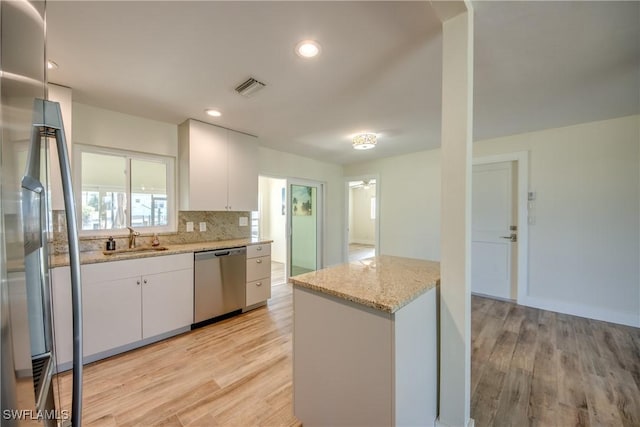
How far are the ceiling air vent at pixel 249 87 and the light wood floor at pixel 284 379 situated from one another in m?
2.31

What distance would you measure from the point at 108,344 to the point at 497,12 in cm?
361

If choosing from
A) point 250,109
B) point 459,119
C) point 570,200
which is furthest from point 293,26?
point 570,200

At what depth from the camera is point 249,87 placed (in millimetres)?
2072

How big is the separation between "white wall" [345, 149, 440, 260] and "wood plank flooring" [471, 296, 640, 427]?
5.17 ft

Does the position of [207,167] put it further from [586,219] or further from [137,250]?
[586,219]

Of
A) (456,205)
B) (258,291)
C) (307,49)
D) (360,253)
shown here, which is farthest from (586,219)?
(360,253)

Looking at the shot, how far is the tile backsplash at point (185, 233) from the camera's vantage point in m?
2.30

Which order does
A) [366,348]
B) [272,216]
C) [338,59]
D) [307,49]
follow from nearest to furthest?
[366,348], [307,49], [338,59], [272,216]

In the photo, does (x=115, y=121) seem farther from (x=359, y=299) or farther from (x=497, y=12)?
(x=497, y=12)

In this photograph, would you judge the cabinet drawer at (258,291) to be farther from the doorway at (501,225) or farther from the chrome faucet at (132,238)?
the doorway at (501,225)

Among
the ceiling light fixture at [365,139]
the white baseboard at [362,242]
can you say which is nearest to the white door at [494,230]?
the ceiling light fixture at [365,139]

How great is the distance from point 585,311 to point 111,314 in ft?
16.5

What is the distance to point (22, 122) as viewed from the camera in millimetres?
496

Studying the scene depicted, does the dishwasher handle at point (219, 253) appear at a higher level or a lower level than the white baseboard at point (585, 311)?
higher
